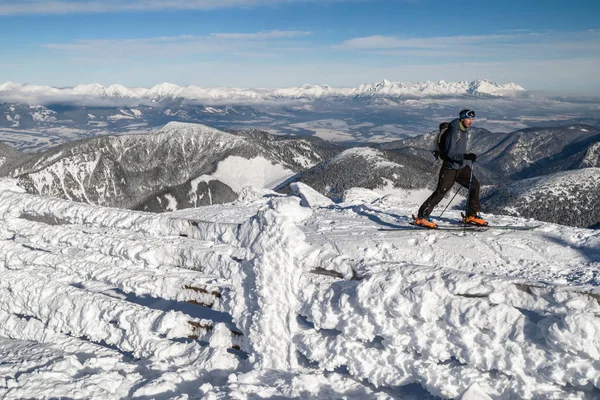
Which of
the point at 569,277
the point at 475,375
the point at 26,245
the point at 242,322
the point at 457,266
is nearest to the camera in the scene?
the point at 475,375

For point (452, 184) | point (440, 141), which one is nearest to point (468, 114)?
point (440, 141)

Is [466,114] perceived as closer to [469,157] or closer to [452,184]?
[469,157]

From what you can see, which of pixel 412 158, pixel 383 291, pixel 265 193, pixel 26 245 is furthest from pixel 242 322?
pixel 412 158

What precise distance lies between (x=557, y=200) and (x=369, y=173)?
5909 cm

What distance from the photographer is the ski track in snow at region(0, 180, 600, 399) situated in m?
5.48

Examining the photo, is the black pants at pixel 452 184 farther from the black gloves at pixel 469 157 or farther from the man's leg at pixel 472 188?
the black gloves at pixel 469 157

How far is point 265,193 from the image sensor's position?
2394 cm

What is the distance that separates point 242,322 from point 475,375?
4052mm

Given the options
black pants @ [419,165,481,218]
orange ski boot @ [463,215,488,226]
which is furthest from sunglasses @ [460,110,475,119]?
orange ski boot @ [463,215,488,226]

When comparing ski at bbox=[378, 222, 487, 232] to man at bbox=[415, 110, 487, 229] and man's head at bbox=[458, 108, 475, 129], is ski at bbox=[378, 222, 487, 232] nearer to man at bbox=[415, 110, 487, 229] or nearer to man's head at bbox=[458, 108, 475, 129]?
man at bbox=[415, 110, 487, 229]

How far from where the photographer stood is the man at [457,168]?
10.5 meters

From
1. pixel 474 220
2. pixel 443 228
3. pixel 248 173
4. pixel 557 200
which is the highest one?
pixel 474 220

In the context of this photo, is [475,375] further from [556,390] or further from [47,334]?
[47,334]

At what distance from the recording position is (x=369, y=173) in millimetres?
126875
